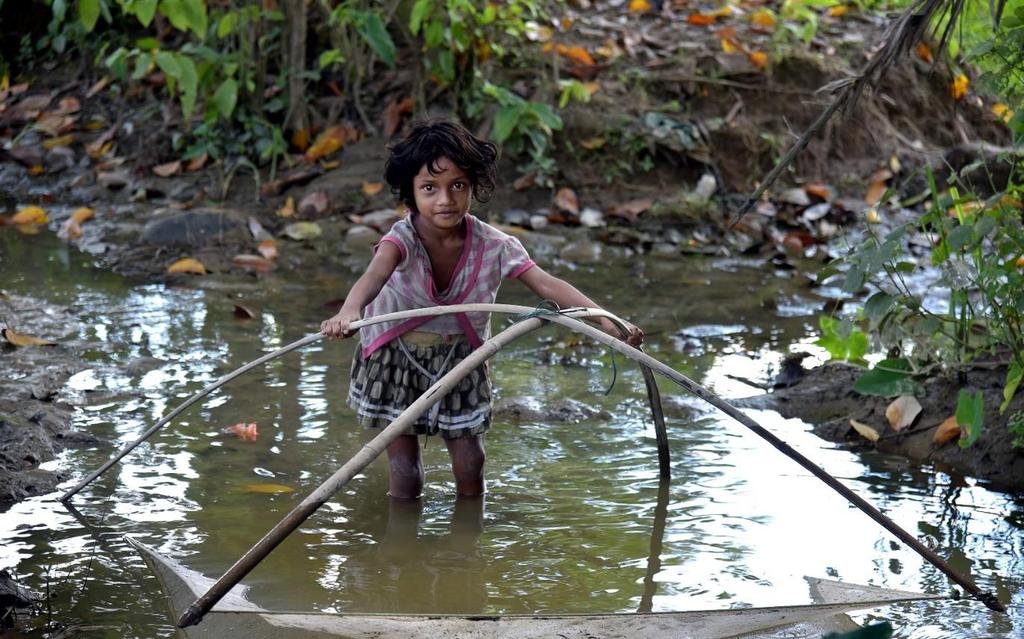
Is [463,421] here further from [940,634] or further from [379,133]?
[379,133]

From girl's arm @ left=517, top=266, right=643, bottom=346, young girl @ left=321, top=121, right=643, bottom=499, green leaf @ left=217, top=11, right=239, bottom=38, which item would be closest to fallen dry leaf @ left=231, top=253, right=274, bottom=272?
green leaf @ left=217, top=11, right=239, bottom=38

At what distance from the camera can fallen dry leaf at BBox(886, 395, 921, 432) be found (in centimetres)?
411

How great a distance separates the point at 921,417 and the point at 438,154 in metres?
2.01

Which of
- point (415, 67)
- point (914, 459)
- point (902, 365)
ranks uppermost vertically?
point (415, 67)

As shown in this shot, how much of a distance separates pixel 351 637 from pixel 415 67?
551 centimetres

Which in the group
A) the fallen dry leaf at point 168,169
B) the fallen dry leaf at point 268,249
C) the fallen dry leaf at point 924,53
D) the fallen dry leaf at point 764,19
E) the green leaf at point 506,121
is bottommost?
the fallen dry leaf at point 268,249

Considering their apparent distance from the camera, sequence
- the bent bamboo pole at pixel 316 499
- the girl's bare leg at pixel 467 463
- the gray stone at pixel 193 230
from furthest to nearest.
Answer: the gray stone at pixel 193 230 < the girl's bare leg at pixel 467 463 < the bent bamboo pole at pixel 316 499

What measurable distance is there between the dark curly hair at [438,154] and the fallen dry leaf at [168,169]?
4485mm

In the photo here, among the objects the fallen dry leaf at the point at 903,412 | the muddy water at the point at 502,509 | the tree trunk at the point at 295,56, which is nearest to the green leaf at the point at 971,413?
the muddy water at the point at 502,509

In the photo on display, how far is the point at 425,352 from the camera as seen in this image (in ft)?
11.2

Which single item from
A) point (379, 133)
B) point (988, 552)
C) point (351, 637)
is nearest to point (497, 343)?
→ point (351, 637)

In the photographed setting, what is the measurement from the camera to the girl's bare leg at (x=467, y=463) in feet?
11.4

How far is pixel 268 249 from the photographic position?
638 centimetres

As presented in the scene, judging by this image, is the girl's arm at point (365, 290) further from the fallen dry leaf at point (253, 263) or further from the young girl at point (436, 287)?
the fallen dry leaf at point (253, 263)
